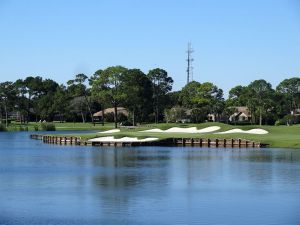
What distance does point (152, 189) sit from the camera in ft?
113

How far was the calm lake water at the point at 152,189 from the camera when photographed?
2683 cm

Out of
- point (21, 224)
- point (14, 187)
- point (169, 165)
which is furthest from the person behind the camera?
point (169, 165)

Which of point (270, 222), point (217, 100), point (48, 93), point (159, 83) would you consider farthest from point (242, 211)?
point (48, 93)

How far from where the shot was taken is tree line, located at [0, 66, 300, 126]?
118 metres

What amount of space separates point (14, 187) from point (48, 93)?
429 ft

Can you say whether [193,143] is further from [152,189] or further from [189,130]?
[152,189]

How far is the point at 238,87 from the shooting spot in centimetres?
17050

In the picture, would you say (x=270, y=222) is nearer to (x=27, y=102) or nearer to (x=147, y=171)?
(x=147, y=171)

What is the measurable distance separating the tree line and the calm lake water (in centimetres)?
6009

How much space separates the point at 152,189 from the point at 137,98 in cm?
8804

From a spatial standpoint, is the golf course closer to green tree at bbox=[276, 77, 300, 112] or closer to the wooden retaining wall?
the wooden retaining wall

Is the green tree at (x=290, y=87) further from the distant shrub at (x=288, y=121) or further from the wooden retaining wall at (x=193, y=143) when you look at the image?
the wooden retaining wall at (x=193, y=143)

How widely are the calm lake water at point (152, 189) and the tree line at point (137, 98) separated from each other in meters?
60.1

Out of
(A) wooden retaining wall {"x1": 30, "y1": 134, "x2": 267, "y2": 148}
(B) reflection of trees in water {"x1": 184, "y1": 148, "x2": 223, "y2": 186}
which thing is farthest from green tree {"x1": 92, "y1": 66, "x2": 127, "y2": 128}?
(B) reflection of trees in water {"x1": 184, "y1": 148, "x2": 223, "y2": 186}
